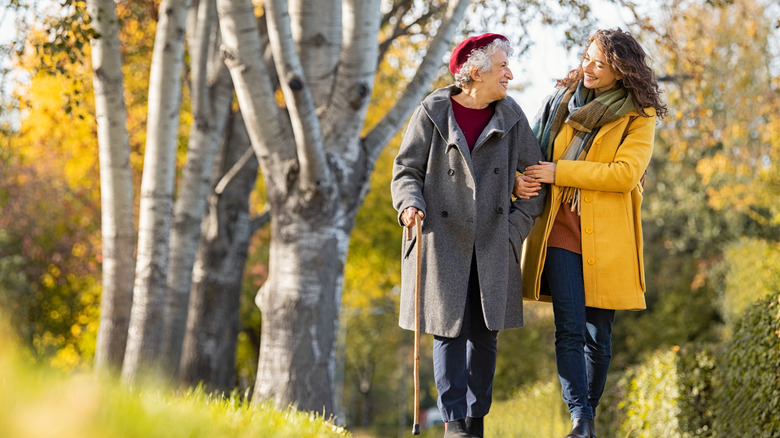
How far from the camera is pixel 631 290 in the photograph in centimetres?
472

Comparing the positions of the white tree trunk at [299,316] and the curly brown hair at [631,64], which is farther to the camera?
the white tree trunk at [299,316]

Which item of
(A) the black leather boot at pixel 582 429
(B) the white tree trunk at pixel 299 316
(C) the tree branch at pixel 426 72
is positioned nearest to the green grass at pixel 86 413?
(A) the black leather boot at pixel 582 429

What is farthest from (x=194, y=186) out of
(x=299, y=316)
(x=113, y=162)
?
(x=299, y=316)

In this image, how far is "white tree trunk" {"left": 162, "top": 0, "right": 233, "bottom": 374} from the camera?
997 centimetres

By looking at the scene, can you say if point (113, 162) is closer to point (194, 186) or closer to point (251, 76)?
point (194, 186)

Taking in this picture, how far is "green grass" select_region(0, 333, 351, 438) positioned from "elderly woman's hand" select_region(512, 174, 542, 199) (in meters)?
1.94

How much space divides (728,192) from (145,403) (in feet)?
64.1

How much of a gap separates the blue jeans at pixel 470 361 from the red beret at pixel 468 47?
44.1 inches

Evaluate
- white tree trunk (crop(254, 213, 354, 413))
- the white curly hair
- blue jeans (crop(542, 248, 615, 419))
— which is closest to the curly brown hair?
the white curly hair

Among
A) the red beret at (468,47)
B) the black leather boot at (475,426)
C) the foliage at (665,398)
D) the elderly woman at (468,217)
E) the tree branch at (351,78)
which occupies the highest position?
the tree branch at (351,78)

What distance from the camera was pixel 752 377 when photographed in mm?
6289

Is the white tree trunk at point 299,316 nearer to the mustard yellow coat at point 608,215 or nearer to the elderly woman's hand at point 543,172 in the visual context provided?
the mustard yellow coat at point 608,215

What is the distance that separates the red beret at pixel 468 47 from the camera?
188 inches

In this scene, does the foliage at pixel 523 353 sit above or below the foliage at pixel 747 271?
below
